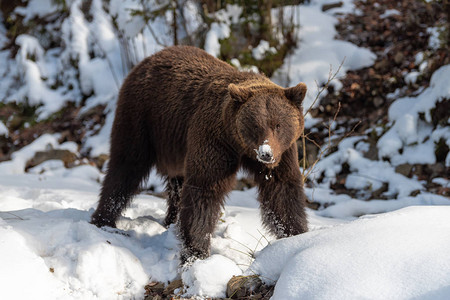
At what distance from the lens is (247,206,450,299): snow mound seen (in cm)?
259

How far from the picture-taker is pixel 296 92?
3.79m

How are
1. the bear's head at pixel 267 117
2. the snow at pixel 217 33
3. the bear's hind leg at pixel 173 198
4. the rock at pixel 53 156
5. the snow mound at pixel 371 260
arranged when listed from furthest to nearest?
1. the rock at pixel 53 156
2. the snow at pixel 217 33
3. the bear's hind leg at pixel 173 198
4. the bear's head at pixel 267 117
5. the snow mound at pixel 371 260

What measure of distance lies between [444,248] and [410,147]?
4989mm

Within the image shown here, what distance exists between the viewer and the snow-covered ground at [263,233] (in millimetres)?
2830

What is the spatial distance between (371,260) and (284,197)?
54.2 inches

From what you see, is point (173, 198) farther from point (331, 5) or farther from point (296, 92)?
point (331, 5)

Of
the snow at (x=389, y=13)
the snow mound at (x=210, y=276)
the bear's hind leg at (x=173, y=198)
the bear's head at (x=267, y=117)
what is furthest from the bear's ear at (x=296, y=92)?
the snow at (x=389, y=13)

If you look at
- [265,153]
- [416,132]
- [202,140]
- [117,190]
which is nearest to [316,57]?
[416,132]

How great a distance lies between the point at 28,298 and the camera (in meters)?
3.14

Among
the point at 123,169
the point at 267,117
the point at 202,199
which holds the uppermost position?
the point at 267,117

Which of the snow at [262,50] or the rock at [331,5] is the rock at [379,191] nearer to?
the snow at [262,50]

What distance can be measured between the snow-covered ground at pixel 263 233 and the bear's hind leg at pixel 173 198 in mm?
237

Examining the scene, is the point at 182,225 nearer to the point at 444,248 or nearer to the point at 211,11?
the point at 444,248

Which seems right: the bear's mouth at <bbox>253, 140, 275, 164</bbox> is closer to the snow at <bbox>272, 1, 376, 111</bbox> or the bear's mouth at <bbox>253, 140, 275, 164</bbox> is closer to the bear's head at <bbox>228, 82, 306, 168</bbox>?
the bear's head at <bbox>228, 82, 306, 168</bbox>
